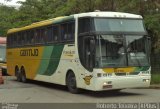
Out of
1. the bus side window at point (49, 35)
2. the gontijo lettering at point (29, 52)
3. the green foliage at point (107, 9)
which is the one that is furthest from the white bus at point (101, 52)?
the green foliage at point (107, 9)

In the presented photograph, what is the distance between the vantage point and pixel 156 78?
2302 centimetres

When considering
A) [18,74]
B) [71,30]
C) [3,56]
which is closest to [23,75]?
[18,74]

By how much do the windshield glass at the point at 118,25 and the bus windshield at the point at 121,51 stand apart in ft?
1.03

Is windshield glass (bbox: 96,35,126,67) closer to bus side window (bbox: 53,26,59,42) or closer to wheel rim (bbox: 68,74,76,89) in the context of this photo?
wheel rim (bbox: 68,74,76,89)

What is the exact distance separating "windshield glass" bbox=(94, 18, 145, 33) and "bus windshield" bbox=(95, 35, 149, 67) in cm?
32

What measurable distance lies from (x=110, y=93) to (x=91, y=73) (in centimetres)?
226

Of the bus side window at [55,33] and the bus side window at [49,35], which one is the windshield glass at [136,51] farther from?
the bus side window at [49,35]

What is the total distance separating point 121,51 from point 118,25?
112cm

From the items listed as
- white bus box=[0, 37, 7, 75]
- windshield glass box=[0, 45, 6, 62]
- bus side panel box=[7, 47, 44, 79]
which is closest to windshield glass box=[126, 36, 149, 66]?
bus side panel box=[7, 47, 44, 79]

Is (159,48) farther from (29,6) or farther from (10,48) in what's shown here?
(29,6)

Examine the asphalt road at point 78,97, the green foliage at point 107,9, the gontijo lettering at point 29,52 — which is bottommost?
the asphalt road at point 78,97

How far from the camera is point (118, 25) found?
1766 centimetres

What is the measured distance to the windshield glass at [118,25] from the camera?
17.3 meters

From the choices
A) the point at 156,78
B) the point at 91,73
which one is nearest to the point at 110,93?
the point at 91,73
